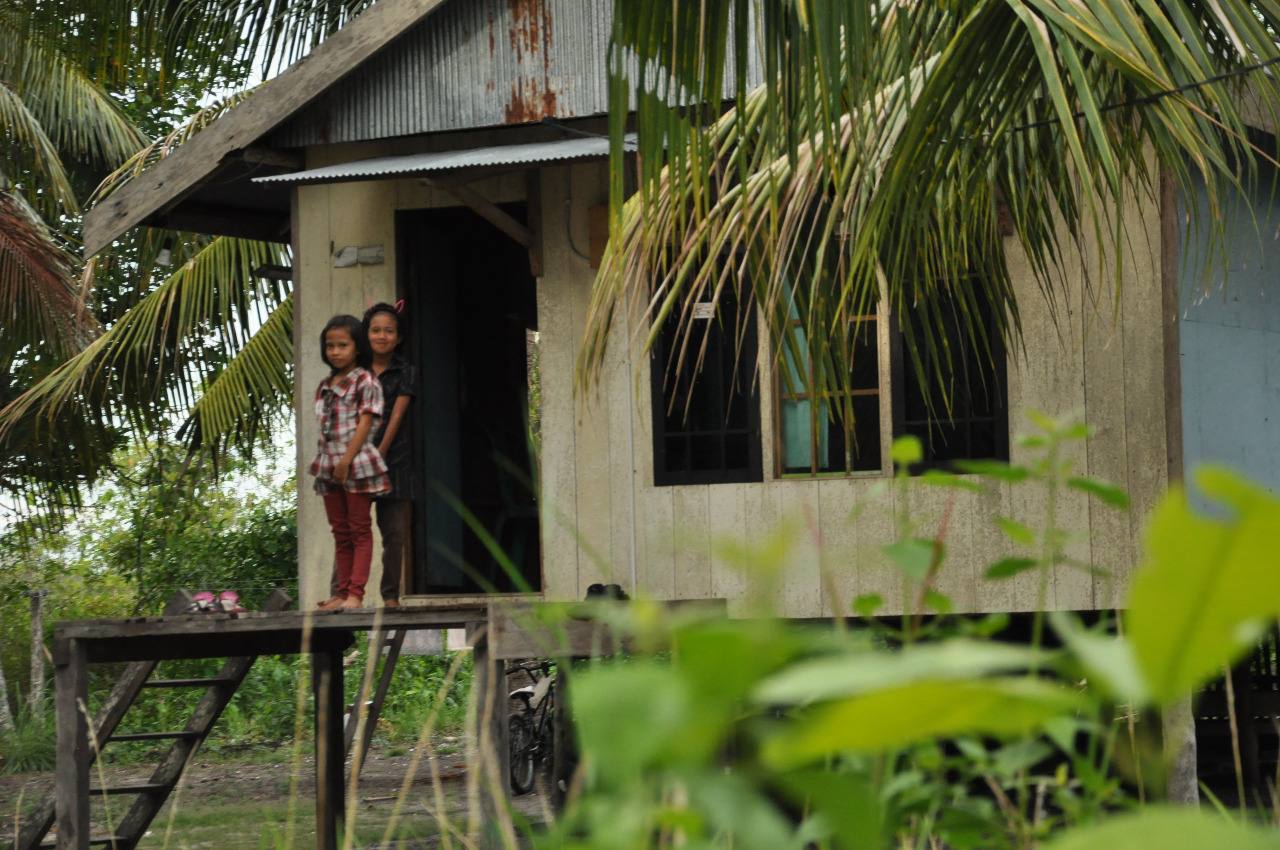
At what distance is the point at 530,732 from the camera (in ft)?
38.0

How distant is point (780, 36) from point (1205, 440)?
4.53 metres

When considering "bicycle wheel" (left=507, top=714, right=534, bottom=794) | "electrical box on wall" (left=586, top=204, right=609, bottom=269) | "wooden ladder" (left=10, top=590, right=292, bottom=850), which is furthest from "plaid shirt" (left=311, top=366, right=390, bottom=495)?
"bicycle wheel" (left=507, top=714, right=534, bottom=794)

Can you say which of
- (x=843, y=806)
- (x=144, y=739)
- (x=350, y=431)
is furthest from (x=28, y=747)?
(x=843, y=806)

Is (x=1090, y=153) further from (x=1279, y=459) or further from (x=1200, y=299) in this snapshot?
(x=1279, y=459)

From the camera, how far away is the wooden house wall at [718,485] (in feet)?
25.2

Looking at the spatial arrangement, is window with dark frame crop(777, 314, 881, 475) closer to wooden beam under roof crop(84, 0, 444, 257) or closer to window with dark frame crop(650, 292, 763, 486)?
window with dark frame crop(650, 292, 763, 486)

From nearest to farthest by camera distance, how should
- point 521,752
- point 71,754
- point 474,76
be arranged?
point 71,754 → point 474,76 → point 521,752

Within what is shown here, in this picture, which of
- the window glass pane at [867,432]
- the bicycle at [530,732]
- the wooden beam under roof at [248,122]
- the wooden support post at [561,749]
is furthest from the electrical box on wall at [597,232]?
the bicycle at [530,732]

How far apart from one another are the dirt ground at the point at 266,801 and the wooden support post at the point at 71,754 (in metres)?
1.75

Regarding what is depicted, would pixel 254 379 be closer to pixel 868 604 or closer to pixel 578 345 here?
pixel 578 345

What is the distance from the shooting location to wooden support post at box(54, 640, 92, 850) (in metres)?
6.67

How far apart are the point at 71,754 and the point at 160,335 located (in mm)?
7415

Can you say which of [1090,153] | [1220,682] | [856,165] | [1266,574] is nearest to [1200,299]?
[1090,153]

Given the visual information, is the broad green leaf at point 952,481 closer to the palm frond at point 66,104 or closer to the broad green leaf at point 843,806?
the broad green leaf at point 843,806
